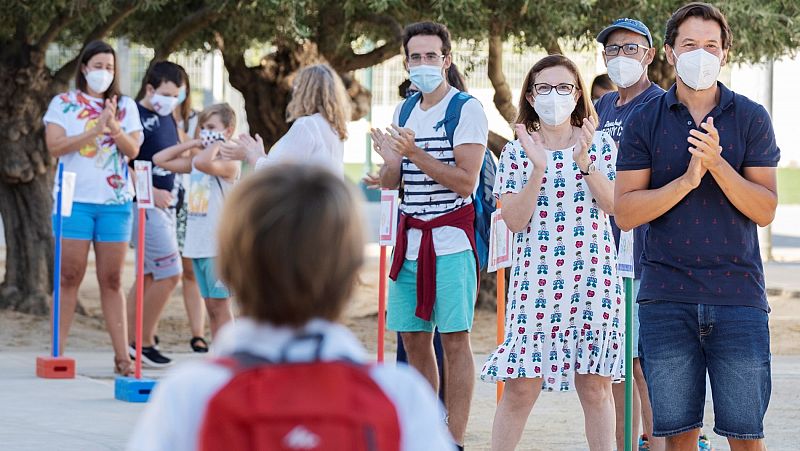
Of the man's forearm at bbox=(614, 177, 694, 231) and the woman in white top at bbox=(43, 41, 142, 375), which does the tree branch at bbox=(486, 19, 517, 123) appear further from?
the man's forearm at bbox=(614, 177, 694, 231)

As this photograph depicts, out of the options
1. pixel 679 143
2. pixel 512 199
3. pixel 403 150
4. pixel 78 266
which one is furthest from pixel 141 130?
pixel 679 143

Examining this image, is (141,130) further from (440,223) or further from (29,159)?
(29,159)

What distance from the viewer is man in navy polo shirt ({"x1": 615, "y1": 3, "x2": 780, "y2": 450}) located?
13.9ft

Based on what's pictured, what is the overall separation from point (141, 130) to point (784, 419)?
421 centimetres

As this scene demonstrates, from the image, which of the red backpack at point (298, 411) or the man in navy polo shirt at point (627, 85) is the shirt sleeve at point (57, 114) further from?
the red backpack at point (298, 411)

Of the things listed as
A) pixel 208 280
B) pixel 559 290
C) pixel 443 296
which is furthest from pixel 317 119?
pixel 208 280

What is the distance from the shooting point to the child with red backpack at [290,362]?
6.64 feet

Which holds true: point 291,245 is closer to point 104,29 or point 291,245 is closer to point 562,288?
point 562,288

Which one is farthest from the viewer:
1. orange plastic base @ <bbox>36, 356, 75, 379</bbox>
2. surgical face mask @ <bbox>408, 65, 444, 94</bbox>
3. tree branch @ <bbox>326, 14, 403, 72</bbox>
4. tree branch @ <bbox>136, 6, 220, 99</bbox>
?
tree branch @ <bbox>326, 14, 403, 72</bbox>

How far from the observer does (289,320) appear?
2.13m

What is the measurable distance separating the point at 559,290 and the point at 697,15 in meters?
1.31

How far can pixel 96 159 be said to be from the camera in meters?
8.27

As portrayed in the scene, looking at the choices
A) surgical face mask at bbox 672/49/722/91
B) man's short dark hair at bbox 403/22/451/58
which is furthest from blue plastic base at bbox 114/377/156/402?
surgical face mask at bbox 672/49/722/91

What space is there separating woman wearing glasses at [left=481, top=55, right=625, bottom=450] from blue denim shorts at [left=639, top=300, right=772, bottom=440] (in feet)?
2.89
